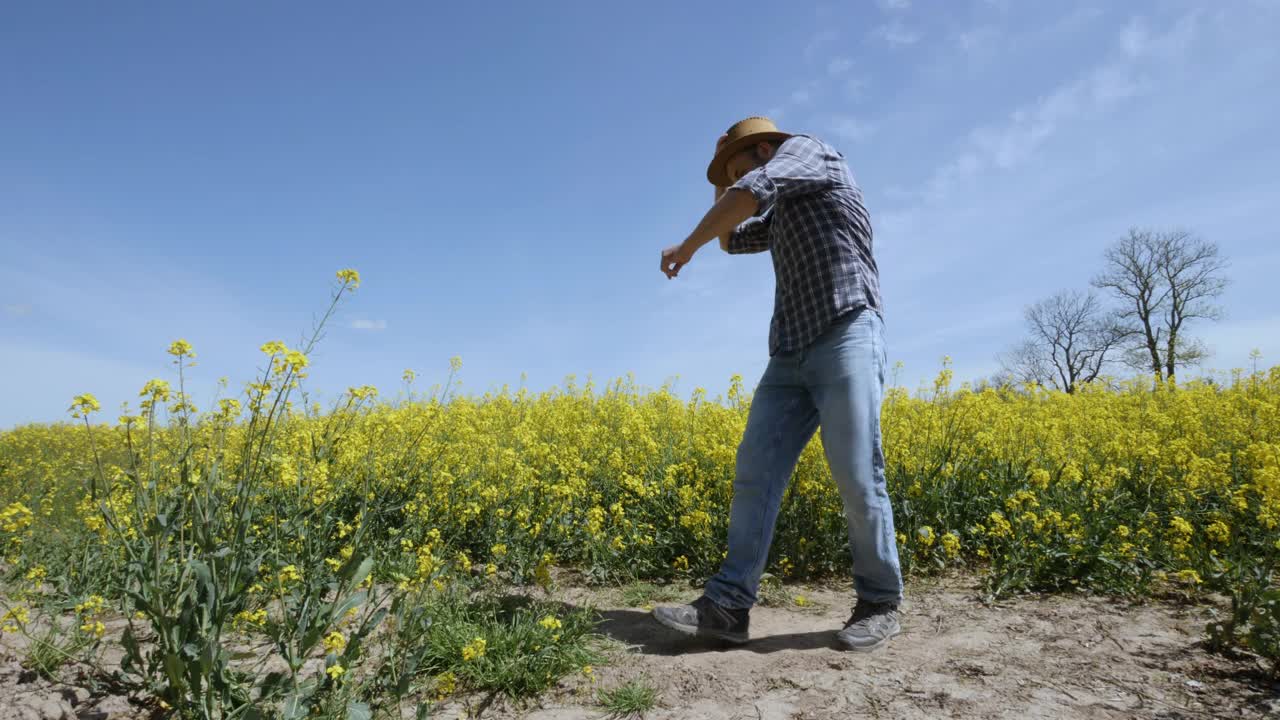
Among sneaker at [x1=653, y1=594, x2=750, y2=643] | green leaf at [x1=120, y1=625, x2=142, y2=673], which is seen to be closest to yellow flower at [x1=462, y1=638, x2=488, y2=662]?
sneaker at [x1=653, y1=594, x2=750, y2=643]

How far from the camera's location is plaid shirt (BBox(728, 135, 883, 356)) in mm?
2521

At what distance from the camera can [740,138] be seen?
2.92 meters

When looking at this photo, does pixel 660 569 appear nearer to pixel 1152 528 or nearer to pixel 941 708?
pixel 941 708

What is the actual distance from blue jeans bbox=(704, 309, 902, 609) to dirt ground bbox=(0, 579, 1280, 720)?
291mm

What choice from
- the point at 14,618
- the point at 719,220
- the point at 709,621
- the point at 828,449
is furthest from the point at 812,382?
the point at 14,618

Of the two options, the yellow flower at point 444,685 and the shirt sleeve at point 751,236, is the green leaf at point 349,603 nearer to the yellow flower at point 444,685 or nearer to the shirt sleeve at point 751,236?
the yellow flower at point 444,685

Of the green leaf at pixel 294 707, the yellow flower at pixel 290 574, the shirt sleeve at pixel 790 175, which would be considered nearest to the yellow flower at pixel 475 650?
the green leaf at pixel 294 707

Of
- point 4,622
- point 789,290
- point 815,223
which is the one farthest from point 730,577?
point 4,622

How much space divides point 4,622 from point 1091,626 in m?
4.18

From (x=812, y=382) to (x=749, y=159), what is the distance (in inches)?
42.3

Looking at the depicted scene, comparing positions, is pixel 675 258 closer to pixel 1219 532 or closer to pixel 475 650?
pixel 475 650

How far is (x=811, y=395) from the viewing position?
2.69 metres

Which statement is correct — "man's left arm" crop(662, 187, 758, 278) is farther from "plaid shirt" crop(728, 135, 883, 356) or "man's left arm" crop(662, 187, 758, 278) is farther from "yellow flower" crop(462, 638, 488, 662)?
"yellow flower" crop(462, 638, 488, 662)

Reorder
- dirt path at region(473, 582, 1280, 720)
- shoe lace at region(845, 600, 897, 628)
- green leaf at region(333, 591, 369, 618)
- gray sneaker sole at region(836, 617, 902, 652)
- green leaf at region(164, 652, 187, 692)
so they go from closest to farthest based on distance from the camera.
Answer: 1. green leaf at region(164, 652, 187, 692)
2. green leaf at region(333, 591, 369, 618)
3. dirt path at region(473, 582, 1280, 720)
4. gray sneaker sole at region(836, 617, 902, 652)
5. shoe lace at region(845, 600, 897, 628)
